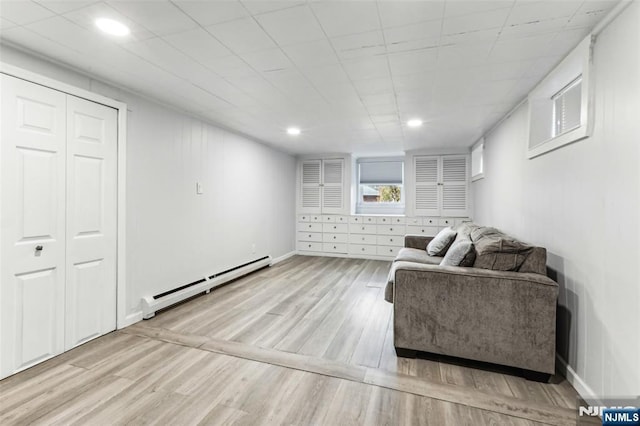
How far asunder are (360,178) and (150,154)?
477 cm

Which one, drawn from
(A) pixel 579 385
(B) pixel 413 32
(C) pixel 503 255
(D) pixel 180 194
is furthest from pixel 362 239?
(B) pixel 413 32

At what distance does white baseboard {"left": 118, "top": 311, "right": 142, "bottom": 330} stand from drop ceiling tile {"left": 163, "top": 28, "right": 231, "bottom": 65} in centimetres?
244

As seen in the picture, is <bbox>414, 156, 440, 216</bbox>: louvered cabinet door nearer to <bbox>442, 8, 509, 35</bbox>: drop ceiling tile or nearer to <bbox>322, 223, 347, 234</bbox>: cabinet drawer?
<bbox>322, 223, 347, 234</bbox>: cabinet drawer

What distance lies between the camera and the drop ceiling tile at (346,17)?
5.09ft

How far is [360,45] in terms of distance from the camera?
1958 millimetres

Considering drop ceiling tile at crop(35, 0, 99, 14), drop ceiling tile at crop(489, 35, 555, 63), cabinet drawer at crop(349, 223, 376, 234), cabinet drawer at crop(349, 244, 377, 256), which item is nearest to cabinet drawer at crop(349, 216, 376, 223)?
cabinet drawer at crop(349, 223, 376, 234)

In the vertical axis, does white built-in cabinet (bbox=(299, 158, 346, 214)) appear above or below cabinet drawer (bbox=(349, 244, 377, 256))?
above

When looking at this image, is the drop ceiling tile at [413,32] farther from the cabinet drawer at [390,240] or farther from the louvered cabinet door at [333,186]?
the cabinet drawer at [390,240]

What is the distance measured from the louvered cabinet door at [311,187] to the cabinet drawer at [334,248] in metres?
0.80

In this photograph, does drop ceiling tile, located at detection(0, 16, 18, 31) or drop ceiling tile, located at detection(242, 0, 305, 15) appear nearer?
drop ceiling tile, located at detection(242, 0, 305, 15)

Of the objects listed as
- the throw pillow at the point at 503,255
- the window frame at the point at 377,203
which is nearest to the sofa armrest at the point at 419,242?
the window frame at the point at 377,203

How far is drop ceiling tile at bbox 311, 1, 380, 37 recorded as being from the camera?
155 cm

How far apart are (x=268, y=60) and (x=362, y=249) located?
470cm

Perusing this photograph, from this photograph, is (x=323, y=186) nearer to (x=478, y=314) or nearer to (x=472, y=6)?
(x=478, y=314)
